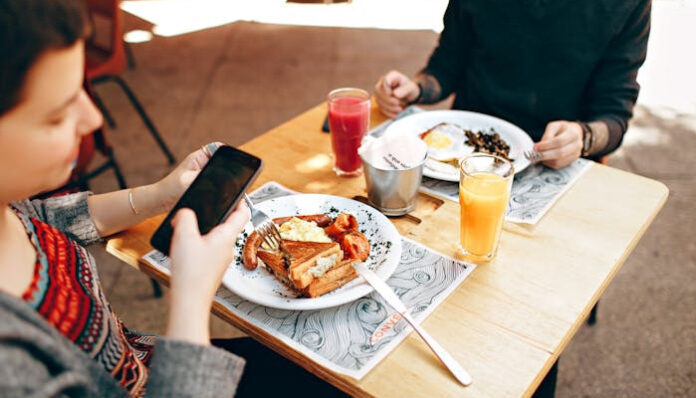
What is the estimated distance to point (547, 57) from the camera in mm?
1863

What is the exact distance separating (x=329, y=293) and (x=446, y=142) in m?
0.71

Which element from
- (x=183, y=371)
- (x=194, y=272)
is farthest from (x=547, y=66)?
(x=183, y=371)

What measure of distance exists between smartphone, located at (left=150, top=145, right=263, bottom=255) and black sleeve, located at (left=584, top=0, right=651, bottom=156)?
1197 mm

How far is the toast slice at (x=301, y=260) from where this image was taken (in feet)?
3.61

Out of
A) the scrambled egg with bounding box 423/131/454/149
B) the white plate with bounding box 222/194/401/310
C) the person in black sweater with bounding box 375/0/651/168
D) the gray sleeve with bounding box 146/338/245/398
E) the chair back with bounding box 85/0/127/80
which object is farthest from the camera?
the chair back with bounding box 85/0/127/80

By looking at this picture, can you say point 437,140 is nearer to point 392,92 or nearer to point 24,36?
point 392,92

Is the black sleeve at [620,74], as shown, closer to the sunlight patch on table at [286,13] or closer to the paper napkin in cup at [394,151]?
the paper napkin in cup at [394,151]

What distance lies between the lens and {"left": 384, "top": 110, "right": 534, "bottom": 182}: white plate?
1.52m

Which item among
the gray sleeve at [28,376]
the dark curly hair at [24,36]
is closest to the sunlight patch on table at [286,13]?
the dark curly hair at [24,36]

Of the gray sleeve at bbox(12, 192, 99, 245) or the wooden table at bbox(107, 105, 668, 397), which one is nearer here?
the wooden table at bbox(107, 105, 668, 397)

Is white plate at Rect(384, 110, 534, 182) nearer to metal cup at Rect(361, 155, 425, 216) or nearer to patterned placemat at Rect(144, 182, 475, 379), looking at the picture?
metal cup at Rect(361, 155, 425, 216)

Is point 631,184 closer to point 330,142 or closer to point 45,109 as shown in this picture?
point 330,142

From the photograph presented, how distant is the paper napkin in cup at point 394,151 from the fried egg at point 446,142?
182mm

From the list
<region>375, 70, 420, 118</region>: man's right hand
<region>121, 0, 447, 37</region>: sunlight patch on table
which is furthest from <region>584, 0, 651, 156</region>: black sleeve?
<region>121, 0, 447, 37</region>: sunlight patch on table
